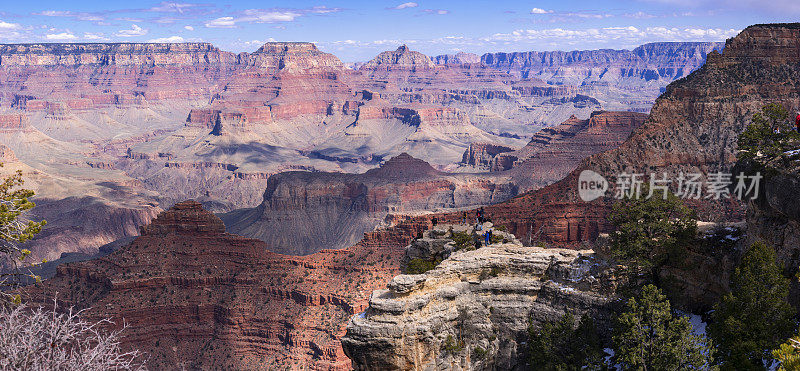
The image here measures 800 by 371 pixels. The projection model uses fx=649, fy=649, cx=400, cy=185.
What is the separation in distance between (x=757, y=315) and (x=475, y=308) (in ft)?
59.3

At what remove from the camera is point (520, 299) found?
47250mm

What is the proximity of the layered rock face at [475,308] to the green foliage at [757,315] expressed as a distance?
914 cm

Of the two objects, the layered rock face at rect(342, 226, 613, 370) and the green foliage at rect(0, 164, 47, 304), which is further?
the layered rock face at rect(342, 226, 613, 370)

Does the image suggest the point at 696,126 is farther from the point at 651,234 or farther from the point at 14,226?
the point at 14,226

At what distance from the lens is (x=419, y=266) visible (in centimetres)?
5666

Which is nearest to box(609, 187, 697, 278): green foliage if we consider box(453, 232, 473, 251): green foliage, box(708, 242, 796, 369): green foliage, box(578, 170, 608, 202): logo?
box(708, 242, 796, 369): green foliage

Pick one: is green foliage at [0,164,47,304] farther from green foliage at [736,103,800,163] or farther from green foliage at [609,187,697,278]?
green foliage at [736,103,800,163]

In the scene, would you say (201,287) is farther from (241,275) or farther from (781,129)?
(781,129)

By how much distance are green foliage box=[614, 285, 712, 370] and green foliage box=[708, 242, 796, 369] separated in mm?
1556

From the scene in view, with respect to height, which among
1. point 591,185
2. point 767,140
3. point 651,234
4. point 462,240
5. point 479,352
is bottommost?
point 479,352

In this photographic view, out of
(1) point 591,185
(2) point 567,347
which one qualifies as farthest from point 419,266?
(1) point 591,185

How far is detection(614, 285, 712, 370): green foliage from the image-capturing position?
121 ft

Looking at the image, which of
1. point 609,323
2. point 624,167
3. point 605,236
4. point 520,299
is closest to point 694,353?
point 609,323

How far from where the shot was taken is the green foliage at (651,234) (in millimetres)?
45094
